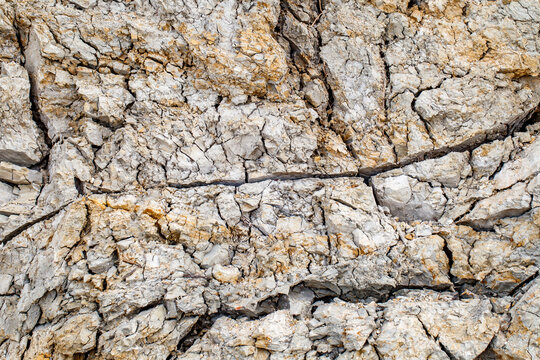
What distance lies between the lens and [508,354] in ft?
7.81

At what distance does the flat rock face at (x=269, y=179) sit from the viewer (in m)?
2.48

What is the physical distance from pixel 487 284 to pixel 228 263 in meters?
2.04

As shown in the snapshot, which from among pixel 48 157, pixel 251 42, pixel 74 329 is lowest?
pixel 74 329

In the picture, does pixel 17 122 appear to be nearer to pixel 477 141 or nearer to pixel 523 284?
pixel 477 141

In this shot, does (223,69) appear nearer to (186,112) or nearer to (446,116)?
(186,112)

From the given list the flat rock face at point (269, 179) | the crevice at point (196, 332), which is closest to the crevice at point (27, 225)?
the flat rock face at point (269, 179)

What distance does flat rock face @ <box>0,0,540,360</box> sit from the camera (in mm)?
2479

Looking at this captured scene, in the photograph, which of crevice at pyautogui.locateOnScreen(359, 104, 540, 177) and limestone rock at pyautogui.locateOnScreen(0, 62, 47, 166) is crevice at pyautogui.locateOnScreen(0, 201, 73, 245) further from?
crevice at pyautogui.locateOnScreen(359, 104, 540, 177)

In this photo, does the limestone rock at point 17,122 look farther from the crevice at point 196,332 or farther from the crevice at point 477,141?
the crevice at point 477,141

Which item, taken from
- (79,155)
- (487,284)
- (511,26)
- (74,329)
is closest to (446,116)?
(511,26)

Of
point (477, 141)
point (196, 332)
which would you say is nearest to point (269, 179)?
point (196, 332)

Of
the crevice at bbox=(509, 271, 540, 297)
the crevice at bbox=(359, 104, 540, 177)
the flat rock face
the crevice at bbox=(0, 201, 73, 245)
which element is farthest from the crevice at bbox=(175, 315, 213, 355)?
the crevice at bbox=(509, 271, 540, 297)

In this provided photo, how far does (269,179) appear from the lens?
297 centimetres

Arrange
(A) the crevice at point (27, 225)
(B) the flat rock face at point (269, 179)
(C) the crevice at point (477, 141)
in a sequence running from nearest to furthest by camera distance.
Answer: (B) the flat rock face at point (269, 179) < (A) the crevice at point (27, 225) < (C) the crevice at point (477, 141)
